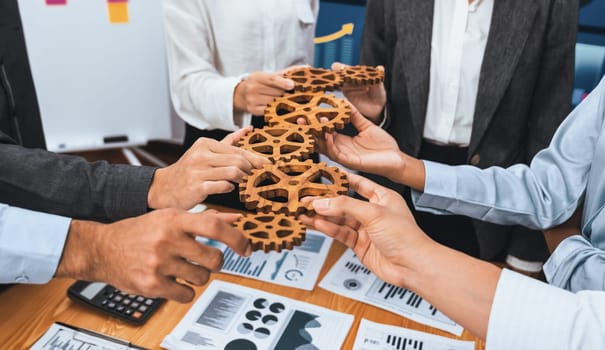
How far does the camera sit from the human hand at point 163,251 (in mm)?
825

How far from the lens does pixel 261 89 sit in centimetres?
150

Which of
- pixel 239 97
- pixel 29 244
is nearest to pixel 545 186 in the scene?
pixel 239 97

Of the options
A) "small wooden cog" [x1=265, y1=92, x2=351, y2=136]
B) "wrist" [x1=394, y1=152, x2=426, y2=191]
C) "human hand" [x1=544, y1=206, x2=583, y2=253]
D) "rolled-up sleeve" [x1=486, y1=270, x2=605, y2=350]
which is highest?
"small wooden cog" [x1=265, y1=92, x2=351, y2=136]

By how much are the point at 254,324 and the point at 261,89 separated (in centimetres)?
70

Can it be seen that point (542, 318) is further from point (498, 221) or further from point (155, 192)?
point (155, 192)

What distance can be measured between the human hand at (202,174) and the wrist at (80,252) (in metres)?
0.26

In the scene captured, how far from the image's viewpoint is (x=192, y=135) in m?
1.93

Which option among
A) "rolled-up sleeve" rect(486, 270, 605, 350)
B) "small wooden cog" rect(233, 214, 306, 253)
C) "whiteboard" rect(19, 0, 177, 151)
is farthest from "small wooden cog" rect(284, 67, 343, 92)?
"whiteboard" rect(19, 0, 177, 151)

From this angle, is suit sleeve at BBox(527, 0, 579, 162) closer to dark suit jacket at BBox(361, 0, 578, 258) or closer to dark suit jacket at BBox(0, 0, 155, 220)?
dark suit jacket at BBox(361, 0, 578, 258)

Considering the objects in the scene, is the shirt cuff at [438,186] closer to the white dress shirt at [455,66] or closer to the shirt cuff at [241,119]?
the white dress shirt at [455,66]

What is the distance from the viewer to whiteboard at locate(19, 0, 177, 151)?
271 cm

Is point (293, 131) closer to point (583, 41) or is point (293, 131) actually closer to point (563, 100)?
point (563, 100)

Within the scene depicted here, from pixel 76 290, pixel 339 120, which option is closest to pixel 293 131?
pixel 339 120

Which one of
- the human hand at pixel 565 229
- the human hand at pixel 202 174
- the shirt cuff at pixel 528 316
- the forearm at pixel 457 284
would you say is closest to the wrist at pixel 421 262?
the forearm at pixel 457 284
